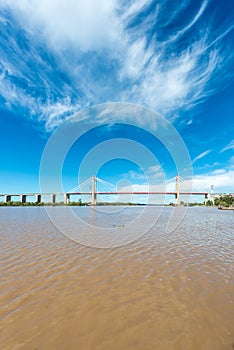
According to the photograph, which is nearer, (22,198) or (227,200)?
(227,200)

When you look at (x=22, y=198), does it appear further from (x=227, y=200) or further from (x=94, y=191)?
(x=227, y=200)

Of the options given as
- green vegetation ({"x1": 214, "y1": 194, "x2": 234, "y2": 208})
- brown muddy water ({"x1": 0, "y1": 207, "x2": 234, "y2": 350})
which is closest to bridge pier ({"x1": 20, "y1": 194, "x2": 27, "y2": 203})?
green vegetation ({"x1": 214, "y1": 194, "x2": 234, "y2": 208})

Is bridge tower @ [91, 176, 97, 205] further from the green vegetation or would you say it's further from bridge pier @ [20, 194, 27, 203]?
the green vegetation

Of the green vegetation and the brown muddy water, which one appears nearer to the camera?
the brown muddy water

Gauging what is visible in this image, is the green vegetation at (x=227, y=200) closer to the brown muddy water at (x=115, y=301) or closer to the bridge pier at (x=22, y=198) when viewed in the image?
the bridge pier at (x=22, y=198)

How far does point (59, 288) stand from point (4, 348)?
5.67 ft

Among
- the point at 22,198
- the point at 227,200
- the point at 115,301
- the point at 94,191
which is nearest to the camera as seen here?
the point at 115,301

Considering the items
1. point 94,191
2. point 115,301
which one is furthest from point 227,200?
point 115,301

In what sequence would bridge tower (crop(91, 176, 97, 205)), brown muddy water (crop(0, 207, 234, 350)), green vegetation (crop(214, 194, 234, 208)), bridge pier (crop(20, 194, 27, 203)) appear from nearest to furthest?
brown muddy water (crop(0, 207, 234, 350)) → bridge tower (crop(91, 176, 97, 205)) → green vegetation (crop(214, 194, 234, 208)) → bridge pier (crop(20, 194, 27, 203))

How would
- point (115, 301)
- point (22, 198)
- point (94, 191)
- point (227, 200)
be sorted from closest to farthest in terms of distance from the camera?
point (115, 301) < point (94, 191) < point (227, 200) < point (22, 198)

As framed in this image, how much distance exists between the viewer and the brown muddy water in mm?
2604

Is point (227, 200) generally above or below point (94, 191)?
below

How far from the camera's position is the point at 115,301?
361cm

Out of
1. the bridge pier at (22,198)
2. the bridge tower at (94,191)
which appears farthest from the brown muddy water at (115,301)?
the bridge pier at (22,198)
